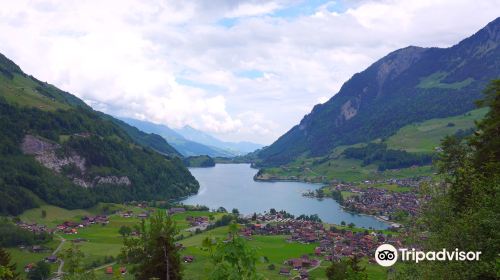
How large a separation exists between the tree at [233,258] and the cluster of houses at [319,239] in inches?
3345

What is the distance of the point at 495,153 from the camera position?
3609cm

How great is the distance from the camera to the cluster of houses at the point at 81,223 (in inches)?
5826

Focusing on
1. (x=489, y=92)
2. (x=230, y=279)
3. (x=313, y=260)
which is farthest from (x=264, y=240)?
(x=230, y=279)

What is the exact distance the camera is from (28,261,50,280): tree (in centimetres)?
9288

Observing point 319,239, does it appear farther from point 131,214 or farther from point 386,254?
point 386,254

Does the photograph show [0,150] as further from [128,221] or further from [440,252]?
[440,252]

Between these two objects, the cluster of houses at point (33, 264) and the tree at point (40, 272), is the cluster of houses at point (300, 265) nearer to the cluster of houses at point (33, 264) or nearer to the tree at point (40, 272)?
the tree at point (40, 272)

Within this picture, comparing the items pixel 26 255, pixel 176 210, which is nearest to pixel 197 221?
pixel 176 210

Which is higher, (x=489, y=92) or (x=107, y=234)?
(x=489, y=92)

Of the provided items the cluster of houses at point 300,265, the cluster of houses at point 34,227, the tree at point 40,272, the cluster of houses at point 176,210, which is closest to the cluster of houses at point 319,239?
the cluster of houses at point 300,265

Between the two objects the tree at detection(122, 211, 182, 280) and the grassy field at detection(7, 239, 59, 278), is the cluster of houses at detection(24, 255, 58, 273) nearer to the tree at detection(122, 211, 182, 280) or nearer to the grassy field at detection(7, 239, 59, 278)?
the grassy field at detection(7, 239, 59, 278)

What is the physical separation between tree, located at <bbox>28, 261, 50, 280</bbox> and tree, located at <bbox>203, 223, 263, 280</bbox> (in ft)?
310

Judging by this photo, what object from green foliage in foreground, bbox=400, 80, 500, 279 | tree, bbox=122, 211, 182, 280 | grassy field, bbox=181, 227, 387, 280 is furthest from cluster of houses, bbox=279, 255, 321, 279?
green foliage in foreground, bbox=400, 80, 500, 279

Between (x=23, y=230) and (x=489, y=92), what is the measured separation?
419ft
